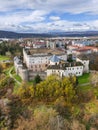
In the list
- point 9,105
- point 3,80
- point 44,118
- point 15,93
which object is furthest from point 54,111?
point 3,80

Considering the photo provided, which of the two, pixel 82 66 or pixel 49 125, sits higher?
pixel 82 66

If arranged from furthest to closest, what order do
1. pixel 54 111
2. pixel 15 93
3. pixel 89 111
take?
pixel 15 93, pixel 89 111, pixel 54 111

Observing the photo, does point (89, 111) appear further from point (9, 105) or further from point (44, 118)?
point (9, 105)

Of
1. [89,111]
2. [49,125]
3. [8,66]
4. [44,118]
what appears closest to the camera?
[49,125]

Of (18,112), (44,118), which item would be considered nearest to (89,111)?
(44,118)

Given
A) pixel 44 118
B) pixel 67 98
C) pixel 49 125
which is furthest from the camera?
pixel 67 98

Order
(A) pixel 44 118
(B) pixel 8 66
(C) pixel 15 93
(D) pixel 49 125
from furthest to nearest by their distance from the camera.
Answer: (B) pixel 8 66 < (C) pixel 15 93 < (A) pixel 44 118 < (D) pixel 49 125

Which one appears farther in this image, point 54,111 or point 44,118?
point 54,111

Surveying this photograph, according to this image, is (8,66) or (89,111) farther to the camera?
(8,66)

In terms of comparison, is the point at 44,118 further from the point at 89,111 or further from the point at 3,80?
the point at 3,80
